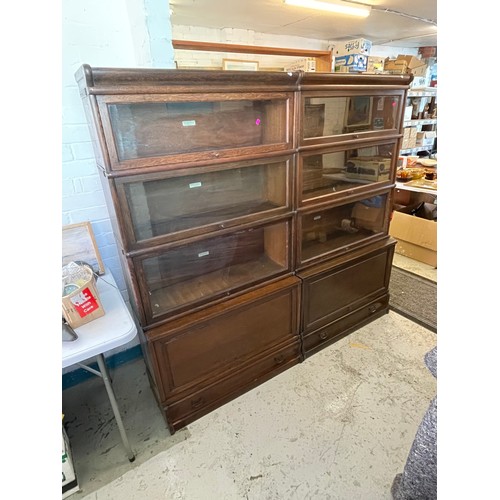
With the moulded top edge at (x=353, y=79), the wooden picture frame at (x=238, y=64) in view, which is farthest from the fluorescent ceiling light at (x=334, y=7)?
the moulded top edge at (x=353, y=79)

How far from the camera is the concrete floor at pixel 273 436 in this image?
1.37 m

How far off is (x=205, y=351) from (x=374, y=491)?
3.23 ft

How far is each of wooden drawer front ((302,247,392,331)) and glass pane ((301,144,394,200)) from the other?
1.75 feet

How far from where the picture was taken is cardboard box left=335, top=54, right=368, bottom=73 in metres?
3.20

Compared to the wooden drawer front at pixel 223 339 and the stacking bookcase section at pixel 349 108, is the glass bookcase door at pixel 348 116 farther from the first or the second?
the wooden drawer front at pixel 223 339

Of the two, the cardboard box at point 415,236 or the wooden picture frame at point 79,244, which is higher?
the wooden picture frame at point 79,244

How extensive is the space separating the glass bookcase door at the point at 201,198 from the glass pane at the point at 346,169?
0.27 meters

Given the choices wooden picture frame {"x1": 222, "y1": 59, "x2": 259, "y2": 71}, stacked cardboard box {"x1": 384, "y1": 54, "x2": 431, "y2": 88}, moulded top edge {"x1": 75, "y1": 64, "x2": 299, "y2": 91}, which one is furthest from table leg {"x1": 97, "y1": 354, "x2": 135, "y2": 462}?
stacked cardboard box {"x1": 384, "y1": 54, "x2": 431, "y2": 88}

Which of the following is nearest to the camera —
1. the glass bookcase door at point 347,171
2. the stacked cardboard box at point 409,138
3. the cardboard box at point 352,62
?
the glass bookcase door at point 347,171

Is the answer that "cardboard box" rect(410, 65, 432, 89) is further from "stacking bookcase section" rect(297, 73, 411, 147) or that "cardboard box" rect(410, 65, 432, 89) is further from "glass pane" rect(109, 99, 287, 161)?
"glass pane" rect(109, 99, 287, 161)
